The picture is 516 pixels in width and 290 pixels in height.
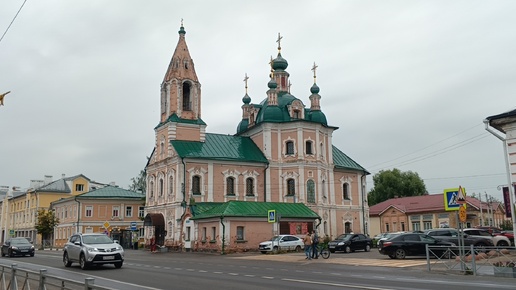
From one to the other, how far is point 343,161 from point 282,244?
20587 millimetres

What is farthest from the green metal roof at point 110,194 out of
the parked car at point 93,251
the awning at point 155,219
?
the parked car at point 93,251

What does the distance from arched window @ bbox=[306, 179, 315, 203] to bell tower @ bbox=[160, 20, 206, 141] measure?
1138cm

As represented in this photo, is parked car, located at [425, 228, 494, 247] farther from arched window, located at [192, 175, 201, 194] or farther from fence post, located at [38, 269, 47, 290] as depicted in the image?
fence post, located at [38, 269, 47, 290]

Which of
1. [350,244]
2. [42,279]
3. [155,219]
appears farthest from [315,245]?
[155,219]

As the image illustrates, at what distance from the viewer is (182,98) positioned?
163 ft

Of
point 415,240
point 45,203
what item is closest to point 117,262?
point 415,240

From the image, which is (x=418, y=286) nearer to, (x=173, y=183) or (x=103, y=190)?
(x=173, y=183)

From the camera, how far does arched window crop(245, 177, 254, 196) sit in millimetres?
48753

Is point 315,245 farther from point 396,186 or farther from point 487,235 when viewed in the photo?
point 396,186

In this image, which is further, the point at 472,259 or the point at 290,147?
the point at 290,147

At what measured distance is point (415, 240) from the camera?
27.2 metres

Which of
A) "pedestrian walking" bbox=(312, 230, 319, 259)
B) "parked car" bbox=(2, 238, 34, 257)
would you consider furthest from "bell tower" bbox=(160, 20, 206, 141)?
"pedestrian walking" bbox=(312, 230, 319, 259)

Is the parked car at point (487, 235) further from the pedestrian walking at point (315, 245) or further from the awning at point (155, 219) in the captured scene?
the awning at point (155, 219)

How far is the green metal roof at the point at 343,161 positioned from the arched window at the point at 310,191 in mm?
4960
